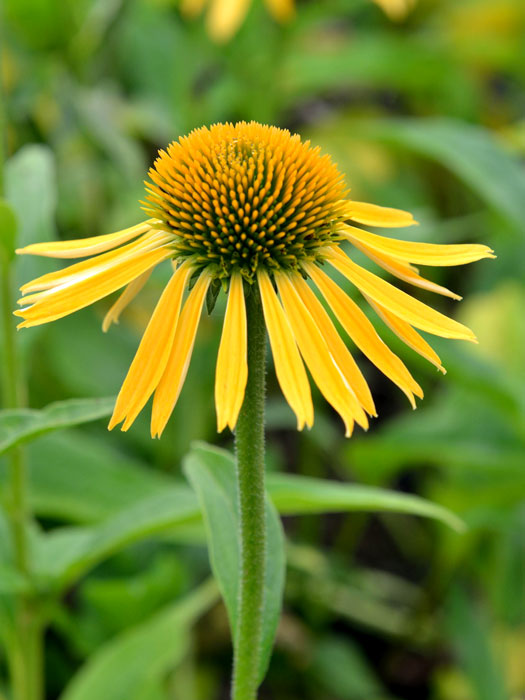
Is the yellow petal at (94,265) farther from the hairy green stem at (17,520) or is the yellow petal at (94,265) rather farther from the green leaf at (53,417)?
the hairy green stem at (17,520)

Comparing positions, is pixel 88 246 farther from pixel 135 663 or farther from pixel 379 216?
pixel 135 663

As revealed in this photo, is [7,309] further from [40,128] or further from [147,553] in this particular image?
[40,128]

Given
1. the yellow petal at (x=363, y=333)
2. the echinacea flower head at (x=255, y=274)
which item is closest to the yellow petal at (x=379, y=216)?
the echinacea flower head at (x=255, y=274)

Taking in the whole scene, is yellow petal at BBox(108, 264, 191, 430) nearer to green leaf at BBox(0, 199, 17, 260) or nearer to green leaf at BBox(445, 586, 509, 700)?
green leaf at BBox(0, 199, 17, 260)

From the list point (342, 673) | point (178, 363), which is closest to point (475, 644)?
point (342, 673)

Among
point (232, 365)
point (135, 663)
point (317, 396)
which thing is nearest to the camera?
point (232, 365)

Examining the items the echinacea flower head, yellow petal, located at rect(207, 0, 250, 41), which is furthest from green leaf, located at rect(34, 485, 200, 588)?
yellow petal, located at rect(207, 0, 250, 41)
